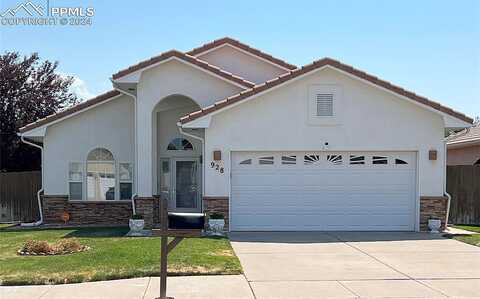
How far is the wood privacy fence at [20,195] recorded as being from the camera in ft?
71.2

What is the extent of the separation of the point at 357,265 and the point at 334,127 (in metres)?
6.12

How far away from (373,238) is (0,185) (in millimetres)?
15599

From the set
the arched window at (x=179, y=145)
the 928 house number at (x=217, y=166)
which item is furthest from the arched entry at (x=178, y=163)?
the 928 house number at (x=217, y=166)

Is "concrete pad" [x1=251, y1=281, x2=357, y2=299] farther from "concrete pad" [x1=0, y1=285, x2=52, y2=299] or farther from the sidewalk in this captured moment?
"concrete pad" [x1=0, y1=285, x2=52, y2=299]

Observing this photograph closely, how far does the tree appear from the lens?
1003 inches

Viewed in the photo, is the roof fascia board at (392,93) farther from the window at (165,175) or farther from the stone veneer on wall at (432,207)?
the window at (165,175)

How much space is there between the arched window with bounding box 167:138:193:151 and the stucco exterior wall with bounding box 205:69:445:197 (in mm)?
4502

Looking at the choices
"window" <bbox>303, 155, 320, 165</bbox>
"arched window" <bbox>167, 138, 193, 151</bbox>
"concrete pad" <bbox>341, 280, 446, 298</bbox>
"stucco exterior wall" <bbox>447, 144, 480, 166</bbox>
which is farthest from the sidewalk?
"stucco exterior wall" <bbox>447, 144, 480, 166</bbox>

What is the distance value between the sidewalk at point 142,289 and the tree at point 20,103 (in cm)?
1828

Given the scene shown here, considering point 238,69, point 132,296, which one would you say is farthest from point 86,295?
point 238,69

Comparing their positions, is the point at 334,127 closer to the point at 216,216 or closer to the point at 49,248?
the point at 216,216

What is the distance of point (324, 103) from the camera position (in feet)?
52.2

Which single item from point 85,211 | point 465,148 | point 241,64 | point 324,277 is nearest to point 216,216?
point 324,277

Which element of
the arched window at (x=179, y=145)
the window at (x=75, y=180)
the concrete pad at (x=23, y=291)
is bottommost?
the concrete pad at (x=23, y=291)
